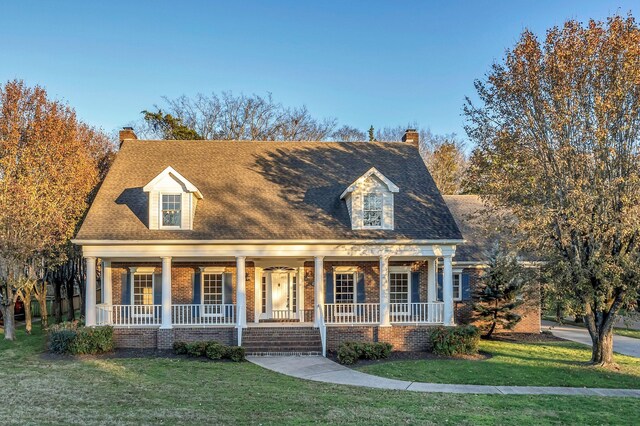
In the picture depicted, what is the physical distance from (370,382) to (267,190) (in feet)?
31.2

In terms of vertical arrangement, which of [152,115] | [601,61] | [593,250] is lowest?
[593,250]

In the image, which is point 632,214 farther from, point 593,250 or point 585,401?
point 585,401

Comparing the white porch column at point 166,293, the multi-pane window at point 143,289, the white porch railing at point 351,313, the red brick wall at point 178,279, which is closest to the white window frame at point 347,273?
the white porch railing at point 351,313

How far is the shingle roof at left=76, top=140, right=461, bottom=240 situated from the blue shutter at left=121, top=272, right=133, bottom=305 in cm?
240

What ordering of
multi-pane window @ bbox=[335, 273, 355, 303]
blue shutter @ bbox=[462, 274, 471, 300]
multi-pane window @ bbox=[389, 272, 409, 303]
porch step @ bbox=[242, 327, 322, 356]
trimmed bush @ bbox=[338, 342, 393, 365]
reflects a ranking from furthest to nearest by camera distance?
1. blue shutter @ bbox=[462, 274, 471, 300]
2. multi-pane window @ bbox=[389, 272, 409, 303]
3. multi-pane window @ bbox=[335, 273, 355, 303]
4. porch step @ bbox=[242, 327, 322, 356]
5. trimmed bush @ bbox=[338, 342, 393, 365]

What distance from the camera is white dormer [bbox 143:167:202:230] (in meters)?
17.7

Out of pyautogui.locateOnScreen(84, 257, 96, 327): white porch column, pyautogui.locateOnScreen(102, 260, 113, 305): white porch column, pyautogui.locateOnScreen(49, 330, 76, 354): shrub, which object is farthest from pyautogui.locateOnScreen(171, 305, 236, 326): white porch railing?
pyautogui.locateOnScreen(49, 330, 76, 354): shrub

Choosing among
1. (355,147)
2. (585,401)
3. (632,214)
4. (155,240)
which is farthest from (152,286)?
(632,214)

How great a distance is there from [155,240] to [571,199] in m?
13.2

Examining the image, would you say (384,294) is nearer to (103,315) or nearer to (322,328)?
(322,328)

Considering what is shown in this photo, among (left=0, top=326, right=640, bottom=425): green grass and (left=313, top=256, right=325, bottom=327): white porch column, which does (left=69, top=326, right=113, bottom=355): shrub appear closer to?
(left=0, top=326, right=640, bottom=425): green grass

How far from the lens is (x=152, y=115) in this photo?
3691 cm

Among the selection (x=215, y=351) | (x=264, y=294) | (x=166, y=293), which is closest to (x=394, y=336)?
(x=264, y=294)

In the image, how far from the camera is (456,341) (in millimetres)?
16281
